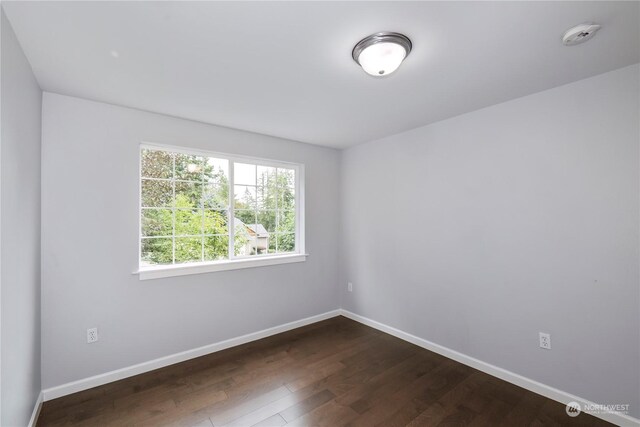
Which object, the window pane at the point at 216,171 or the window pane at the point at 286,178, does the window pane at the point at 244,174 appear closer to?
the window pane at the point at 216,171

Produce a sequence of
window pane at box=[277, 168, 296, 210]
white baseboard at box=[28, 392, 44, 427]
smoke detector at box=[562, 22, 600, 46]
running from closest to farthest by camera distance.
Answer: smoke detector at box=[562, 22, 600, 46] → white baseboard at box=[28, 392, 44, 427] → window pane at box=[277, 168, 296, 210]

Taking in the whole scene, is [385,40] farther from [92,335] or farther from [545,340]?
[92,335]

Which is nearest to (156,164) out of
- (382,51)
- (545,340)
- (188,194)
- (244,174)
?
(188,194)

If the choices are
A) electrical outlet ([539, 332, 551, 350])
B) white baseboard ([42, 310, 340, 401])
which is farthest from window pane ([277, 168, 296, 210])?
electrical outlet ([539, 332, 551, 350])

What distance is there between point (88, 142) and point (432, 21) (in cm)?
273

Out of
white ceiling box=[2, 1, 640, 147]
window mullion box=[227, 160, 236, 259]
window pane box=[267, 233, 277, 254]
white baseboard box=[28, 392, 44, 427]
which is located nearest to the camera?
white ceiling box=[2, 1, 640, 147]

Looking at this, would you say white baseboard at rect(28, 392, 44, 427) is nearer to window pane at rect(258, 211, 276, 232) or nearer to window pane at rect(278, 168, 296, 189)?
window pane at rect(258, 211, 276, 232)

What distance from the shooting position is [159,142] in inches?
109

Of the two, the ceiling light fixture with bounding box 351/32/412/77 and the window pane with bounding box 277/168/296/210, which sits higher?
the ceiling light fixture with bounding box 351/32/412/77

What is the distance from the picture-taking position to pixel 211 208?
3.13 metres

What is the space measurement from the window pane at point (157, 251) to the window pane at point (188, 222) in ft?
0.48

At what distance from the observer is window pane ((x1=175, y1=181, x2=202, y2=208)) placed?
9.61ft

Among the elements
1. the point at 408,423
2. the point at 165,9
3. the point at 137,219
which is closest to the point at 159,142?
the point at 137,219

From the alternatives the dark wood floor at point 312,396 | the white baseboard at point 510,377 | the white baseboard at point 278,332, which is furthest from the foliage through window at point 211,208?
the white baseboard at point 510,377
